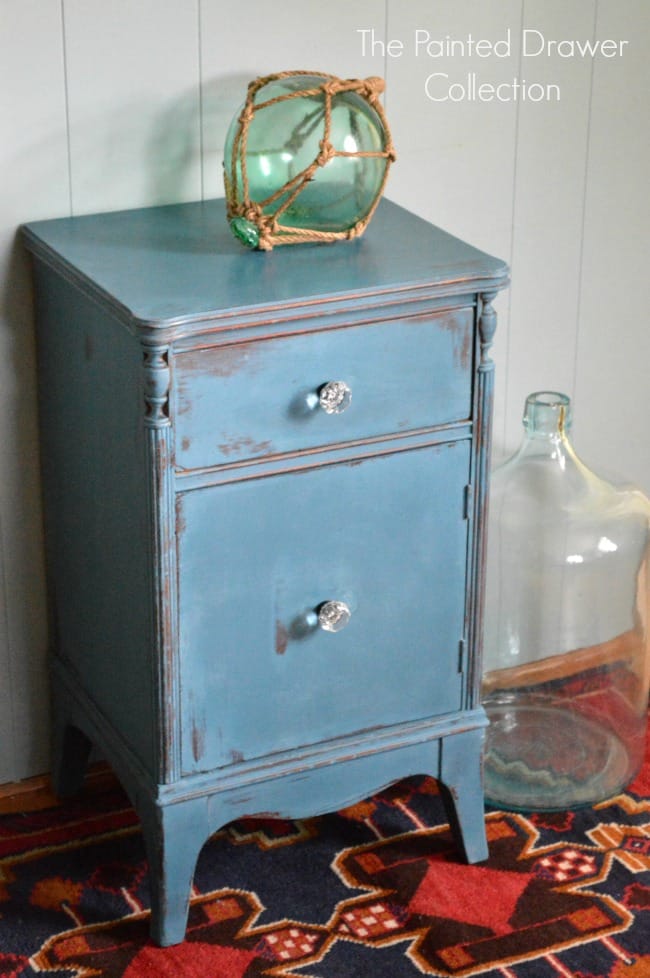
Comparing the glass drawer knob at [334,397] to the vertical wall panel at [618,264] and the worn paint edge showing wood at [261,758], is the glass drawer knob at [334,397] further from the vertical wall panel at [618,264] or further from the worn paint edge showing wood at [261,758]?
the vertical wall panel at [618,264]

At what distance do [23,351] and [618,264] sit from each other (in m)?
1.00

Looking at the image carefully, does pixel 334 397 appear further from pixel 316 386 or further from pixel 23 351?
pixel 23 351

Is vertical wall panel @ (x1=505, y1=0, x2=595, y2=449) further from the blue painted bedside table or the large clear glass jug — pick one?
the blue painted bedside table

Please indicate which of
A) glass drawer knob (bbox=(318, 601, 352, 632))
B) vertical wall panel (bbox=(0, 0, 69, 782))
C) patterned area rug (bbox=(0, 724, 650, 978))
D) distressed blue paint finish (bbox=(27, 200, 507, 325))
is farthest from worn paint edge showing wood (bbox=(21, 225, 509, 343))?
patterned area rug (bbox=(0, 724, 650, 978))

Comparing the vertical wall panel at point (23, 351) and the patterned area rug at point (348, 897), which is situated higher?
the vertical wall panel at point (23, 351)

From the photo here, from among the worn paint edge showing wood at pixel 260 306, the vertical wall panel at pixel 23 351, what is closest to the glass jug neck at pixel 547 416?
the worn paint edge showing wood at pixel 260 306

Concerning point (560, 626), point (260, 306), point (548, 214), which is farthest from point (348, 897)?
point (548, 214)

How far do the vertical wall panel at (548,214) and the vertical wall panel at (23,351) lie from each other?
73cm

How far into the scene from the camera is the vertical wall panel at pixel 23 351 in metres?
1.81

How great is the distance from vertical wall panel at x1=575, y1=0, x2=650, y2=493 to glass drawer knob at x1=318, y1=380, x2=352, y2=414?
2.58ft

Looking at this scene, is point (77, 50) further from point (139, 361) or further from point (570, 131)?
point (570, 131)

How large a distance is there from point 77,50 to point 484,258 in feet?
1.93

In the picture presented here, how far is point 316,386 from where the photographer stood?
5.53ft

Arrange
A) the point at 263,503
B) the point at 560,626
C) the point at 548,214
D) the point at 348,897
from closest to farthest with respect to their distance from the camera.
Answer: the point at 263,503 < the point at 348,897 < the point at 548,214 < the point at 560,626
